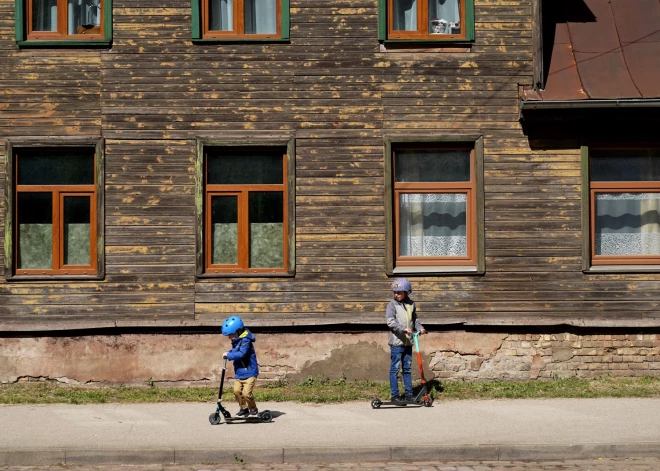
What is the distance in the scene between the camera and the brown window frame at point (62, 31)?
15.0 metres

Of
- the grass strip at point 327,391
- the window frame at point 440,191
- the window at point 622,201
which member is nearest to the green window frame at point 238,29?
the window frame at point 440,191

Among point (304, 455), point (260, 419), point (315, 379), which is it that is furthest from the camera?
point (315, 379)

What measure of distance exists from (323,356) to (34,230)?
14.9 ft

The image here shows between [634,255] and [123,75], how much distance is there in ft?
25.9

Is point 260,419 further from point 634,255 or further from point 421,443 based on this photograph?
point 634,255

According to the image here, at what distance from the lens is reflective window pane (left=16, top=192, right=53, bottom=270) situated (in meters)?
15.1

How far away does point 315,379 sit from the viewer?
48.6 feet

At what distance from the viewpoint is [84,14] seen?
15.2m

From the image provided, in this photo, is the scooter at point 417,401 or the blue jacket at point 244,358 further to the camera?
the scooter at point 417,401

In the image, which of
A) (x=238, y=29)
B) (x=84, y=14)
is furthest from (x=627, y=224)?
(x=84, y=14)

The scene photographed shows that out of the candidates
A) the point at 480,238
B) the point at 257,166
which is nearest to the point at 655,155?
the point at 480,238

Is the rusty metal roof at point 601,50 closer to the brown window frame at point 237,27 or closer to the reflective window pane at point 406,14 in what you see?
the reflective window pane at point 406,14

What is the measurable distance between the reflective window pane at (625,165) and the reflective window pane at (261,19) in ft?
16.6

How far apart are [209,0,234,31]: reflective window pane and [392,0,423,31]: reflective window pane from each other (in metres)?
2.39
